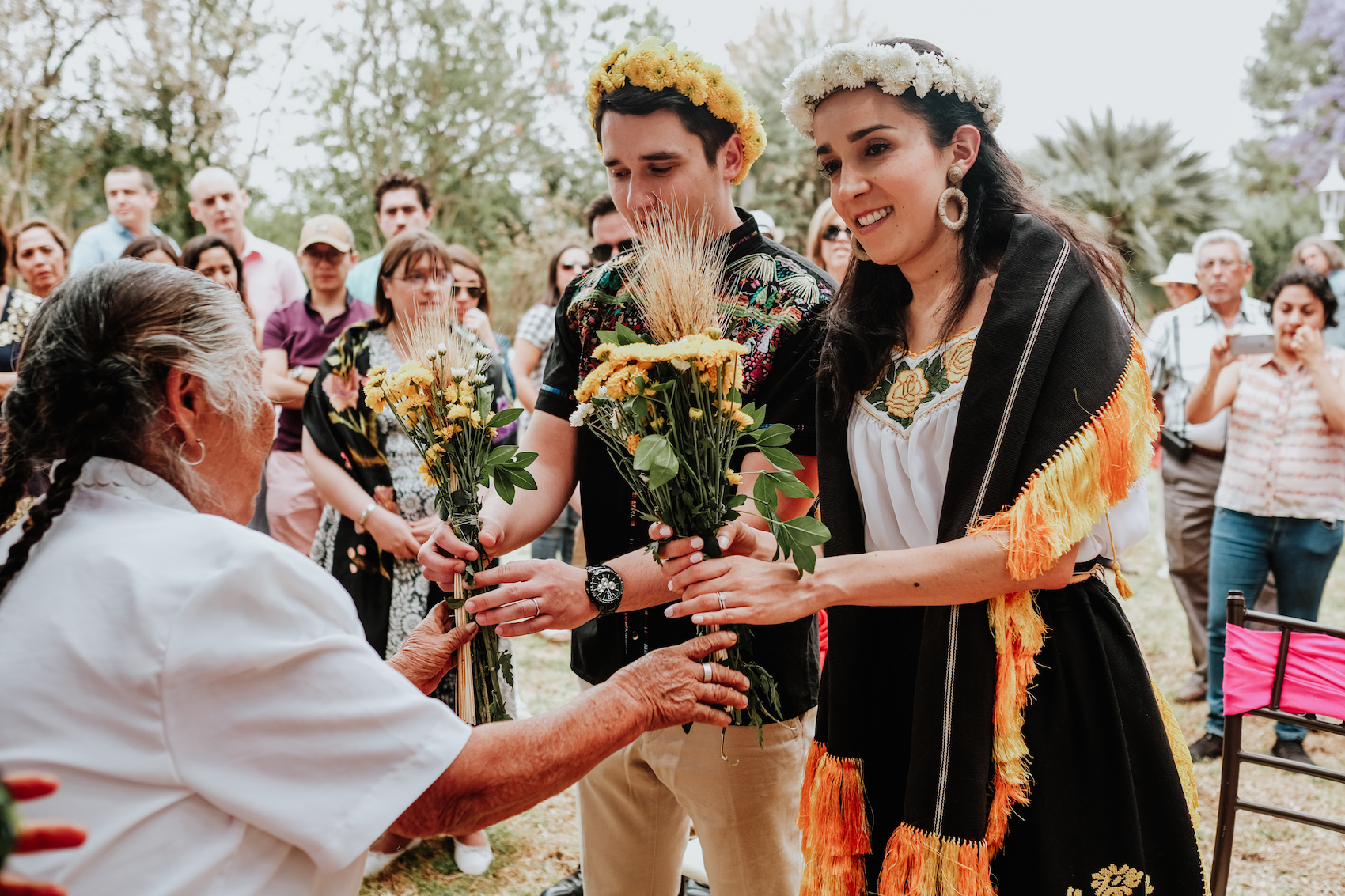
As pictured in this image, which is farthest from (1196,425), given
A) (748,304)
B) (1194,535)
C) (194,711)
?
(194,711)

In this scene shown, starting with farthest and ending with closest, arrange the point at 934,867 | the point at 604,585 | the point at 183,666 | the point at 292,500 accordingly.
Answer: the point at 292,500
the point at 604,585
the point at 934,867
the point at 183,666

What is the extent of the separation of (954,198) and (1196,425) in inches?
162

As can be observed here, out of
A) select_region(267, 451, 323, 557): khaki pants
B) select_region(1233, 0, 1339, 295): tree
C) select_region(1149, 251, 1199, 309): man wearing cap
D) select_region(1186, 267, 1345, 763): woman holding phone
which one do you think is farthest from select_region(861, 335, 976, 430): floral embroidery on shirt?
select_region(1233, 0, 1339, 295): tree

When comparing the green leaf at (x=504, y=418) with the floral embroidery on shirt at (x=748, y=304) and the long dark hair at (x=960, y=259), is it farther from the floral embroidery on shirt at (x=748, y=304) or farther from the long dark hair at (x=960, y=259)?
the long dark hair at (x=960, y=259)

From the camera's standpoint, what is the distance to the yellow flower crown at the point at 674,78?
2.09 metres

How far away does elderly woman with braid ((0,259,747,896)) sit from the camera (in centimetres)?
118

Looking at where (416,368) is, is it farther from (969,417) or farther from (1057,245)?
(1057,245)

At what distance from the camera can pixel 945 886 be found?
171 cm

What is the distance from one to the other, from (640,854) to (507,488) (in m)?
0.99

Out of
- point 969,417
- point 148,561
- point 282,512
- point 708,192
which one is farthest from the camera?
point 282,512

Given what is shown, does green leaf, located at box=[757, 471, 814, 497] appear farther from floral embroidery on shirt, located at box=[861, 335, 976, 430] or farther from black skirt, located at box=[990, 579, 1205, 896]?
black skirt, located at box=[990, 579, 1205, 896]

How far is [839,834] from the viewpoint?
6.24ft

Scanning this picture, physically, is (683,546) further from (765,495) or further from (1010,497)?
(1010,497)

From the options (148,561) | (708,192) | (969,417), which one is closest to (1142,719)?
(969,417)
